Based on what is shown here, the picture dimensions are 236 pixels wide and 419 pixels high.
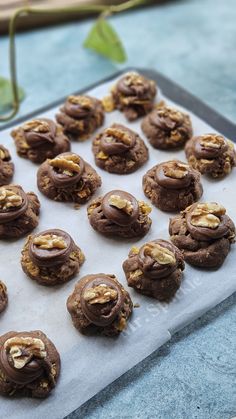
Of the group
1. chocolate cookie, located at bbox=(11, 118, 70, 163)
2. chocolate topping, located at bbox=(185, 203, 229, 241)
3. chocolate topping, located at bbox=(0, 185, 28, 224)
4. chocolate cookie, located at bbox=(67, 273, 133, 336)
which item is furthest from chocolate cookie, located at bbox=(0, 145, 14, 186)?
chocolate topping, located at bbox=(185, 203, 229, 241)

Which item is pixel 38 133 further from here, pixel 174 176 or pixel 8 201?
pixel 174 176

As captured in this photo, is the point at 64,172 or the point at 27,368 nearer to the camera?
the point at 27,368

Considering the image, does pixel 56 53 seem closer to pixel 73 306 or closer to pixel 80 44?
pixel 80 44

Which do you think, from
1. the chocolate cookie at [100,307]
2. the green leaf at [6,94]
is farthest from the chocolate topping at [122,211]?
the green leaf at [6,94]

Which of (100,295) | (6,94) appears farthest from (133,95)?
(100,295)

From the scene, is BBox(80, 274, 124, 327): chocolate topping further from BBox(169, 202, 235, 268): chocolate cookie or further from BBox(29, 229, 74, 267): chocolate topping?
BBox(169, 202, 235, 268): chocolate cookie

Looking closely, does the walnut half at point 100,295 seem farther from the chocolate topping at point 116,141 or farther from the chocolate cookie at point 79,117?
the chocolate cookie at point 79,117
